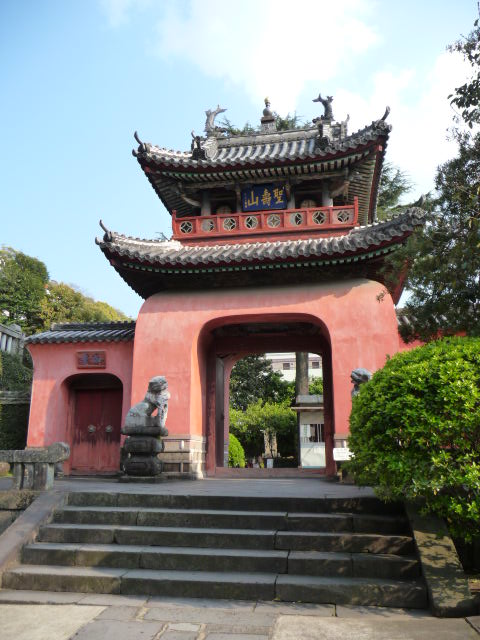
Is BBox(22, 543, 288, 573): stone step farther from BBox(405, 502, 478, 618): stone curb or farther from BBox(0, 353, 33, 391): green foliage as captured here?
BBox(0, 353, 33, 391): green foliage

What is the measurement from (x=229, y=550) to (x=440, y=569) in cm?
202

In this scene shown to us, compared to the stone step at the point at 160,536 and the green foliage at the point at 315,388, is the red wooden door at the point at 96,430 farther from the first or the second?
the green foliage at the point at 315,388

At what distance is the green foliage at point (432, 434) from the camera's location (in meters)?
4.35

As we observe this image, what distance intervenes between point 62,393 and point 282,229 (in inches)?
265

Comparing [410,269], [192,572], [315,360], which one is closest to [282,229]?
[410,269]

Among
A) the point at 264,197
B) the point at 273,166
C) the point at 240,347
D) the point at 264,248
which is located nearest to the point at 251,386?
the point at 240,347

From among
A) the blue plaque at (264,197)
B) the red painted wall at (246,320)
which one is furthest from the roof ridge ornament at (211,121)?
the red painted wall at (246,320)

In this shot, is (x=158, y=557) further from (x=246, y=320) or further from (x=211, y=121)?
(x=211, y=121)

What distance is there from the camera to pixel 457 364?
459cm

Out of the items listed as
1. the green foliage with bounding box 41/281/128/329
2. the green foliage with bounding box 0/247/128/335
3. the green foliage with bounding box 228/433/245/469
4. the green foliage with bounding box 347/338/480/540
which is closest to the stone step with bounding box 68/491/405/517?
the green foliage with bounding box 347/338/480/540

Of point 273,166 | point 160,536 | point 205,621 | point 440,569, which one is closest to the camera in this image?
point 205,621

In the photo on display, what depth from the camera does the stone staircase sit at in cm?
455

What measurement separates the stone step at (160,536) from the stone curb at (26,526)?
151 millimetres

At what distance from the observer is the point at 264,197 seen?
43.7 feet
